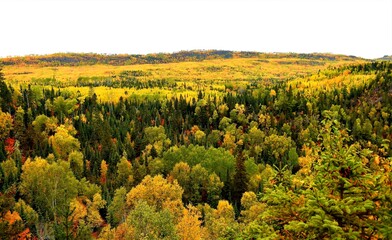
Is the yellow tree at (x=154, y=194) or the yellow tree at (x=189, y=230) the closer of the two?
the yellow tree at (x=189, y=230)

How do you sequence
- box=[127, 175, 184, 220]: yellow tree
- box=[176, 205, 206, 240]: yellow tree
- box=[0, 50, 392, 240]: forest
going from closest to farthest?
box=[0, 50, 392, 240]: forest → box=[176, 205, 206, 240]: yellow tree → box=[127, 175, 184, 220]: yellow tree

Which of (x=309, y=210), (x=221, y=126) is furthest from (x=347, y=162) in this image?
(x=221, y=126)

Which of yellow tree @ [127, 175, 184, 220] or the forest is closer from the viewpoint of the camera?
the forest

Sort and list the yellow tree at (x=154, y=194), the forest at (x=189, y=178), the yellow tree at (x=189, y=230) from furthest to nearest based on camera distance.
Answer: the yellow tree at (x=154, y=194)
the yellow tree at (x=189, y=230)
the forest at (x=189, y=178)

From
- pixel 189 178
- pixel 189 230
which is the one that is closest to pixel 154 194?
pixel 189 230

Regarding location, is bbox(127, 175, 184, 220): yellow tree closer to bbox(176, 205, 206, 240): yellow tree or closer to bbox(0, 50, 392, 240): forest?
bbox(0, 50, 392, 240): forest

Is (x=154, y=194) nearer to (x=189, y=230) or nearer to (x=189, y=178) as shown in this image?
(x=189, y=230)

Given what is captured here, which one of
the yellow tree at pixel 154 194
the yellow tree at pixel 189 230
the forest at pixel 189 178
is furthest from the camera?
the yellow tree at pixel 154 194

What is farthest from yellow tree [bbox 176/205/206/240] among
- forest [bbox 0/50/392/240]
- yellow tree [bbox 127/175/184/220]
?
yellow tree [bbox 127/175/184/220]

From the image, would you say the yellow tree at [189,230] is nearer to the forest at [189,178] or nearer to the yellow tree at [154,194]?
the forest at [189,178]

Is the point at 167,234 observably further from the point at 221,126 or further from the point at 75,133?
the point at 221,126

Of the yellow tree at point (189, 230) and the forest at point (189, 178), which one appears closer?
the forest at point (189, 178)

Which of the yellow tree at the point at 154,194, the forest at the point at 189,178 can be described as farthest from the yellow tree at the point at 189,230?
the yellow tree at the point at 154,194
